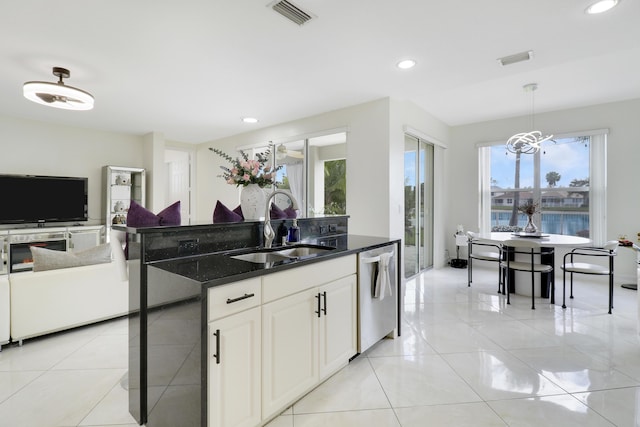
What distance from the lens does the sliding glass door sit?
15.7 feet

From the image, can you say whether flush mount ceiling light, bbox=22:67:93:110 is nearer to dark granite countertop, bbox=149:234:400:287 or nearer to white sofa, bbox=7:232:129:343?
white sofa, bbox=7:232:129:343

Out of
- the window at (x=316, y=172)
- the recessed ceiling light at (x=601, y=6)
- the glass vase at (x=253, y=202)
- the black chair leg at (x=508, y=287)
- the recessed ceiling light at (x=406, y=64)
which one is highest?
the recessed ceiling light at (x=406, y=64)

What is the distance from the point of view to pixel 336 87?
3529 millimetres

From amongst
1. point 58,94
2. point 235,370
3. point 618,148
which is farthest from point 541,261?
point 58,94

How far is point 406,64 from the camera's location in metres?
2.94

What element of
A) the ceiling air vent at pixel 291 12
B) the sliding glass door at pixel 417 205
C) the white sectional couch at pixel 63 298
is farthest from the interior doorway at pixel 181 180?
the ceiling air vent at pixel 291 12

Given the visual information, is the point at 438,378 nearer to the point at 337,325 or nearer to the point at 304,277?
the point at 337,325

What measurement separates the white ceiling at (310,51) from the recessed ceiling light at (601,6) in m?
0.06

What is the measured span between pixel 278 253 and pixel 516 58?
2.75 m

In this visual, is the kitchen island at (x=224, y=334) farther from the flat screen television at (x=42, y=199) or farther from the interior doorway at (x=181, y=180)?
the interior doorway at (x=181, y=180)

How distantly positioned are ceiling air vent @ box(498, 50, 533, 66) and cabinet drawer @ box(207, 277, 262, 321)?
296 centimetres

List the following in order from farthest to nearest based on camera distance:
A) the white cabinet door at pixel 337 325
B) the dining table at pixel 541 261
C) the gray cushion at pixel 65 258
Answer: the dining table at pixel 541 261 < the gray cushion at pixel 65 258 < the white cabinet door at pixel 337 325

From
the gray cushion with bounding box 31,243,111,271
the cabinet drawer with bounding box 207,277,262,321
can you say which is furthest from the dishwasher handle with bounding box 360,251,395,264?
the gray cushion with bounding box 31,243,111,271

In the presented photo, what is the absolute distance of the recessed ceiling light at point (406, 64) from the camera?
288 centimetres
